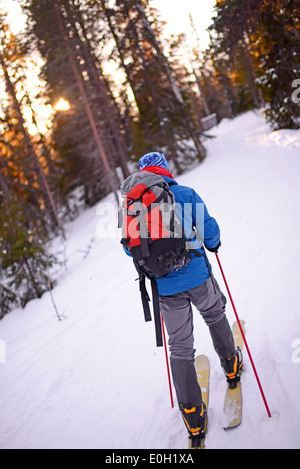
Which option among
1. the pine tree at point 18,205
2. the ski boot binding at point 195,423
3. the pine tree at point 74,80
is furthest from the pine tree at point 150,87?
the ski boot binding at point 195,423

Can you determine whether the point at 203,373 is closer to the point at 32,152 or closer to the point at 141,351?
the point at 141,351

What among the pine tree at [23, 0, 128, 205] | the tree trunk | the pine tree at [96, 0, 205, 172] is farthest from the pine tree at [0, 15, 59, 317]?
the pine tree at [96, 0, 205, 172]

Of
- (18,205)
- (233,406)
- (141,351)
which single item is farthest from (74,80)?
(233,406)

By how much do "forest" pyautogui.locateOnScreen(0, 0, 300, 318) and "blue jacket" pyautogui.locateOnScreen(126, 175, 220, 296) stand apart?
7.53m

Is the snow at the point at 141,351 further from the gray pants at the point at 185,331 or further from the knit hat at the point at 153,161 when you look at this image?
the knit hat at the point at 153,161

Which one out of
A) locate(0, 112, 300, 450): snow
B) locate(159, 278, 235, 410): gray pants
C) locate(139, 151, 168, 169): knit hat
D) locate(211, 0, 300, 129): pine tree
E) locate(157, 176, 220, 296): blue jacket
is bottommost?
locate(0, 112, 300, 450): snow

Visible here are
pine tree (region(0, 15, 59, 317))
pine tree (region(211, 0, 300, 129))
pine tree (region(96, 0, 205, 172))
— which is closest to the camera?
pine tree (region(0, 15, 59, 317))

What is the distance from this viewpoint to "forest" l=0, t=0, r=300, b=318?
958 cm

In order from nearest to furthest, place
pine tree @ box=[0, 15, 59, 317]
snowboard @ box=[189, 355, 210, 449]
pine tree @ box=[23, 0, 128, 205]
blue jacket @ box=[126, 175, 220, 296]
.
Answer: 1. blue jacket @ box=[126, 175, 220, 296]
2. snowboard @ box=[189, 355, 210, 449]
3. pine tree @ box=[0, 15, 59, 317]
4. pine tree @ box=[23, 0, 128, 205]

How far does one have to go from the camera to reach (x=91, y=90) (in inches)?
567

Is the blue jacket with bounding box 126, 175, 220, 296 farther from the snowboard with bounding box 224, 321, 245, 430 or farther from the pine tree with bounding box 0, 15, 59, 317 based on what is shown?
the pine tree with bounding box 0, 15, 59, 317

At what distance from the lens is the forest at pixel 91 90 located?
9.58m

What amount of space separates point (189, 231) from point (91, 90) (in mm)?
14535
